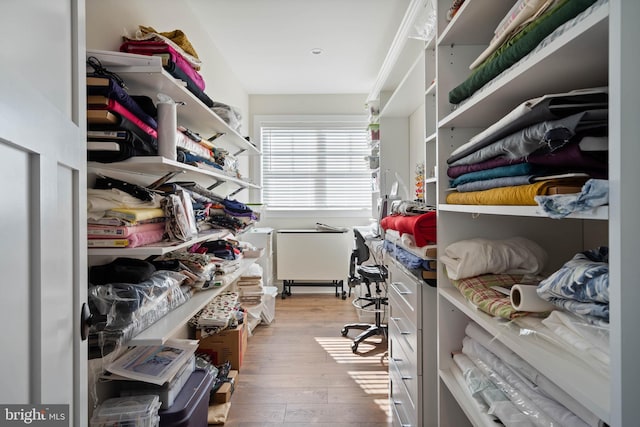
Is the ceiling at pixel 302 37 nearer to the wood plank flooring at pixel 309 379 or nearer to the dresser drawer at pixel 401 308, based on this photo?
the dresser drawer at pixel 401 308

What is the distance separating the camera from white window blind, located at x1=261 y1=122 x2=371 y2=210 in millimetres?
4707

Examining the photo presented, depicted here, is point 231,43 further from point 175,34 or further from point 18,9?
point 18,9

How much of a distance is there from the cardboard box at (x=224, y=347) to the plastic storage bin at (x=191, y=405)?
0.55 metres

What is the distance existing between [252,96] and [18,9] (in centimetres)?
425

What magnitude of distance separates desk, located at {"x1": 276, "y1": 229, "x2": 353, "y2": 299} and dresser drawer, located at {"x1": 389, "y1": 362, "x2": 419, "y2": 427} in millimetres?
2434

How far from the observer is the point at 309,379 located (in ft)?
7.91

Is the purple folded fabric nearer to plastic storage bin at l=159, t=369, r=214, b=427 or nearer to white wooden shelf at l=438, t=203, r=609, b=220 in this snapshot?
white wooden shelf at l=438, t=203, r=609, b=220

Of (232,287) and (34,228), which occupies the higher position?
(34,228)

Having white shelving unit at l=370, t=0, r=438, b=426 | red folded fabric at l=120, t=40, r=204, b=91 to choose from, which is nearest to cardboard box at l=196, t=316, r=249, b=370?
white shelving unit at l=370, t=0, r=438, b=426

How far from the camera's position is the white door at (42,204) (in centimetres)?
56

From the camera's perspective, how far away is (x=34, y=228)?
641 millimetres

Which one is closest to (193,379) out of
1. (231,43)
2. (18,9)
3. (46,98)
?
(46,98)

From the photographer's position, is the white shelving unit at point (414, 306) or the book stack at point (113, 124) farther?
the white shelving unit at point (414, 306)

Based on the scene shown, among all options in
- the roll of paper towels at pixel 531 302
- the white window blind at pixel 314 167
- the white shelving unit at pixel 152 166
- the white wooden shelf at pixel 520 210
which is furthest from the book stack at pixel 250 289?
the roll of paper towels at pixel 531 302
